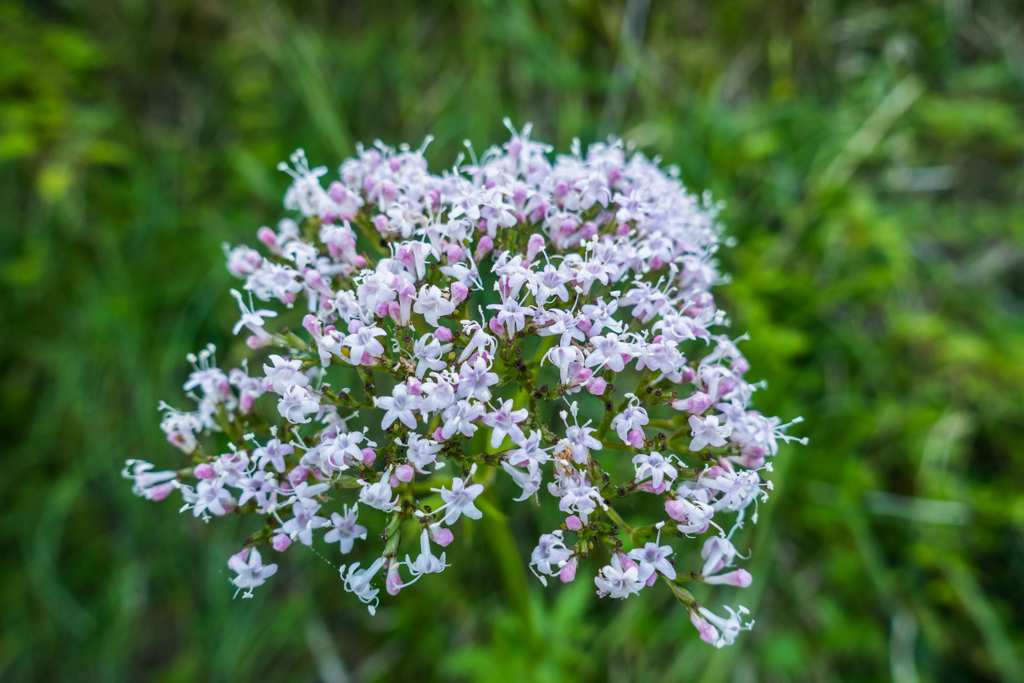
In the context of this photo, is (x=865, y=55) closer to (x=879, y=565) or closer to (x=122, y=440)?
(x=879, y=565)

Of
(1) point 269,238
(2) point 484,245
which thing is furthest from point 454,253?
(1) point 269,238

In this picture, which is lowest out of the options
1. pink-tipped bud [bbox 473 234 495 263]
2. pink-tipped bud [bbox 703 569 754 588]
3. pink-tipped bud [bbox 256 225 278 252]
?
pink-tipped bud [bbox 703 569 754 588]

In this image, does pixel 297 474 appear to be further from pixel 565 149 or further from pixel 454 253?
pixel 565 149

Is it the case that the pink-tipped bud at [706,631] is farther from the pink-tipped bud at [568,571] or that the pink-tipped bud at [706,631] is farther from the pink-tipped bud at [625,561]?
the pink-tipped bud at [568,571]

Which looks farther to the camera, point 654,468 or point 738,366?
point 738,366

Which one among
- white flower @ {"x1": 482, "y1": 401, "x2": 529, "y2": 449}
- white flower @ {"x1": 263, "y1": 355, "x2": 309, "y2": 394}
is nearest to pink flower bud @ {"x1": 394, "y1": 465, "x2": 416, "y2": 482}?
white flower @ {"x1": 482, "y1": 401, "x2": 529, "y2": 449}

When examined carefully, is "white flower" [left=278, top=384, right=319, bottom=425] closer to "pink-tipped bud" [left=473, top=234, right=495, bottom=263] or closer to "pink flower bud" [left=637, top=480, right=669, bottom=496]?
"pink-tipped bud" [left=473, top=234, right=495, bottom=263]

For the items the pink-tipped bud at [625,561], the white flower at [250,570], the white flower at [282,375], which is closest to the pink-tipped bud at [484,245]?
the white flower at [282,375]

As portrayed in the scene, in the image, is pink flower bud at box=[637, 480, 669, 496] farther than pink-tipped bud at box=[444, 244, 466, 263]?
No

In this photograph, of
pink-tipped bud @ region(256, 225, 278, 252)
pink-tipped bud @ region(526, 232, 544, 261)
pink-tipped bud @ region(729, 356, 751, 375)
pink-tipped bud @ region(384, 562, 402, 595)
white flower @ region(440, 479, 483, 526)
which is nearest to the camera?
white flower @ region(440, 479, 483, 526)
